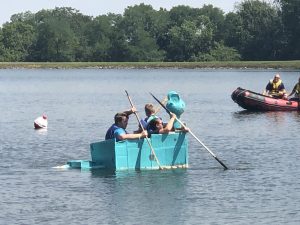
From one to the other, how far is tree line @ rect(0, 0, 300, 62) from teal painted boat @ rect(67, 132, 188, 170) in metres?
108

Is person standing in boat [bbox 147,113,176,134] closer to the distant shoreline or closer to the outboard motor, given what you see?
the outboard motor

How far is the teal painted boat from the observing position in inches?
961

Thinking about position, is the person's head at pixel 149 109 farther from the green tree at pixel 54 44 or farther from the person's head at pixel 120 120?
the green tree at pixel 54 44

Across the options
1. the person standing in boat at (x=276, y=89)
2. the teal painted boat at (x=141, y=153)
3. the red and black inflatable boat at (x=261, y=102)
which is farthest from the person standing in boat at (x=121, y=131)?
the red and black inflatable boat at (x=261, y=102)

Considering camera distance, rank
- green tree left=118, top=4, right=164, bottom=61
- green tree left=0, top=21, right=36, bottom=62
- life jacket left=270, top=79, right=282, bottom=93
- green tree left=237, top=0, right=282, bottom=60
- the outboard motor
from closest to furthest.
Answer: the outboard motor, life jacket left=270, top=79, right=282, bottom=93, green tree left=237, top=0, right=282, bottom=60, green tree left=118, top=4, right=164, bottom=61, green tree left=0, top=21, right=36, bottom=62

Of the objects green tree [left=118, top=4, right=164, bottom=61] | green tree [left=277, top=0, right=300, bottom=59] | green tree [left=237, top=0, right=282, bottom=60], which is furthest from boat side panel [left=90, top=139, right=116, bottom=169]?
green tree [left=118, top=4, right=164, bottom=61]

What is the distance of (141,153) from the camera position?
24.7m

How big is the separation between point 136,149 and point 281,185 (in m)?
3.61

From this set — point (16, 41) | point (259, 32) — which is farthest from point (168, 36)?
point (16, 41)

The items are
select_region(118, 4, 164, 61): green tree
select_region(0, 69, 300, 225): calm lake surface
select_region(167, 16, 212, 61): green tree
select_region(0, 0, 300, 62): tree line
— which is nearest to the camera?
select_region(0, 69, 300, 225): calm lake surface

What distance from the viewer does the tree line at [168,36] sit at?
134m

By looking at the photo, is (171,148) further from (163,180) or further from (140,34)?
(140,34)

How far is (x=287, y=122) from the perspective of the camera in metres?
40.5

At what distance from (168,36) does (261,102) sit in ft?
333
